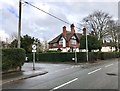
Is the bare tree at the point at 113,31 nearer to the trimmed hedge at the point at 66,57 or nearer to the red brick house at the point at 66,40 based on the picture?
the red brick house at the point at 66,40

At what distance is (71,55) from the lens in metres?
43.5

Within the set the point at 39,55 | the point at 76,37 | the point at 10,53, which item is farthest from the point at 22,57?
the point at 76,37

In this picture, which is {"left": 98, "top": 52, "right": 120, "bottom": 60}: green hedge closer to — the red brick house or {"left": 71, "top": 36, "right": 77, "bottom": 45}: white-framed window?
the red brick house

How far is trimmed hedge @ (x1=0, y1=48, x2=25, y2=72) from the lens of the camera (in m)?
19.5

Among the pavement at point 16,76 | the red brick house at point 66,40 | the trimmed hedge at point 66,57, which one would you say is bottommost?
the pavement at point 16,76

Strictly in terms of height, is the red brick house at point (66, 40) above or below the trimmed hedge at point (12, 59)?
above

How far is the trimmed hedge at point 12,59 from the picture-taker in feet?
63.9

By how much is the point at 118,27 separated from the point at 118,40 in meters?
8.17

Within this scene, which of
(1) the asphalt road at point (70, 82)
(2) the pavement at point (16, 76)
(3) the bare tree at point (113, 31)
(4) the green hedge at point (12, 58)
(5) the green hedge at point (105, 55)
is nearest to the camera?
(1) the asphalt road at point (70, 82)

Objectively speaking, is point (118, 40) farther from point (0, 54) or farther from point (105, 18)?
point (0, 54)

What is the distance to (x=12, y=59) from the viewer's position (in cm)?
2050

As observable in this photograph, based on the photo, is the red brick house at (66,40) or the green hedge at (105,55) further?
the red brick house at (66,40)

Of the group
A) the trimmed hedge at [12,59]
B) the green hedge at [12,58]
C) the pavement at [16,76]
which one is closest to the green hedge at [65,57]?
the trimmed hedge at [12,59]

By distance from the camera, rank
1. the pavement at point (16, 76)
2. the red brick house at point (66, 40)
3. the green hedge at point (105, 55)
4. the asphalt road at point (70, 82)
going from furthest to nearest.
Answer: the red brick house at point (66, 40)
the green hedge at point (105, 55)
the pavement at point (16, 76)
the asphalt road at point (70, 82)
